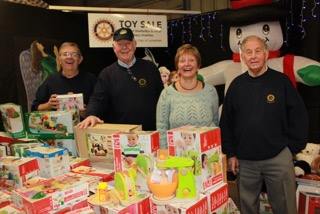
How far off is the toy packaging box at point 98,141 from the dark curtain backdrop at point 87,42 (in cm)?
183

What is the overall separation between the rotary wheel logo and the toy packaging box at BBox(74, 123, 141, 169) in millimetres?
1966

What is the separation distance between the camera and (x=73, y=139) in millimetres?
1970

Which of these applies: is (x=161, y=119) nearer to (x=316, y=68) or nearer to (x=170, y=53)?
(x=316, y=68)

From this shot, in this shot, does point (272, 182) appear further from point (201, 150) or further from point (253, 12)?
point (253, 12)

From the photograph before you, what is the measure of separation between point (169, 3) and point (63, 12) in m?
1.53

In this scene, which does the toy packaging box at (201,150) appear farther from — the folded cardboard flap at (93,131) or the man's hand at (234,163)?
the man's hand at (234,163)

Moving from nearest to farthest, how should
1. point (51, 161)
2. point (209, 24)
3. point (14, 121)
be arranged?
point (51, 161) < point (14, 121) < point (209, 24)

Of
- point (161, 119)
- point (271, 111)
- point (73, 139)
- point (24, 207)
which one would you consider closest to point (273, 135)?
point (271, 111)

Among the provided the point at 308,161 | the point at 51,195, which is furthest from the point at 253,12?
the point at 51,195

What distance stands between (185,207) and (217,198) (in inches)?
9.2

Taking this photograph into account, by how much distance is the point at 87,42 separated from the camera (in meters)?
4.07

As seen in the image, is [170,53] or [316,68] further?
[170,53]

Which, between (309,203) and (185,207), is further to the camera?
(309,203)

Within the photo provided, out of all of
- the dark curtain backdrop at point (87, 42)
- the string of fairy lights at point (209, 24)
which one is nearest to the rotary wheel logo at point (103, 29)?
the dark curtain backdrop at point (87, 42)
